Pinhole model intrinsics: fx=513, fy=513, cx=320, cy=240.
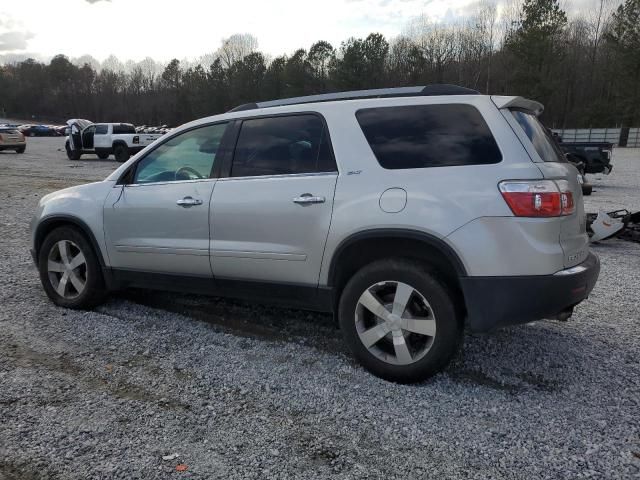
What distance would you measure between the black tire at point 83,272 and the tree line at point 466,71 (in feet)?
114

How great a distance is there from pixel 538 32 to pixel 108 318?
5180 cm

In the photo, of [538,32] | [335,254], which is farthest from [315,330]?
[538,32]

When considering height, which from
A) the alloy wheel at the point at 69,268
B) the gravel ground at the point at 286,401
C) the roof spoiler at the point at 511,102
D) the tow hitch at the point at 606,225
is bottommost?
the gravel ground at the point at 286,401

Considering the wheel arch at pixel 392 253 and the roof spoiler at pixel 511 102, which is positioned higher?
the roof spoiler at pixel 511 102

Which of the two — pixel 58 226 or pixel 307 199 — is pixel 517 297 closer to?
pixel 307 199

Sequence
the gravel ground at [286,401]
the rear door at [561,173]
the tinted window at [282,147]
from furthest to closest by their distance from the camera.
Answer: the tinted window at [282,147]
the rear door at [561,173]
the gravel ground at [286,401]

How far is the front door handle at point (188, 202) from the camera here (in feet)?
12.7

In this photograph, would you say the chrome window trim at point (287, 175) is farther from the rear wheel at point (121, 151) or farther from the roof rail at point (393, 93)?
the rear wheel at point (121, 151)

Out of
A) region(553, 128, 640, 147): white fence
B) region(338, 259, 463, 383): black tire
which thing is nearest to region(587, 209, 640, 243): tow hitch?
region(338, 259, 463, 383): black tire

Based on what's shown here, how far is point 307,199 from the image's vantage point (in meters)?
3.41

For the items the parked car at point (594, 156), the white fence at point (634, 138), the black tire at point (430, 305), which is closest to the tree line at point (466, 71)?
the white fence at point (634, 138)

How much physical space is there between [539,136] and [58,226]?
13.4ft

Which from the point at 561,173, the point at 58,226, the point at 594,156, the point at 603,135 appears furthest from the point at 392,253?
the point at 603,135

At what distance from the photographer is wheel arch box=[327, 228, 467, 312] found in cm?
303
